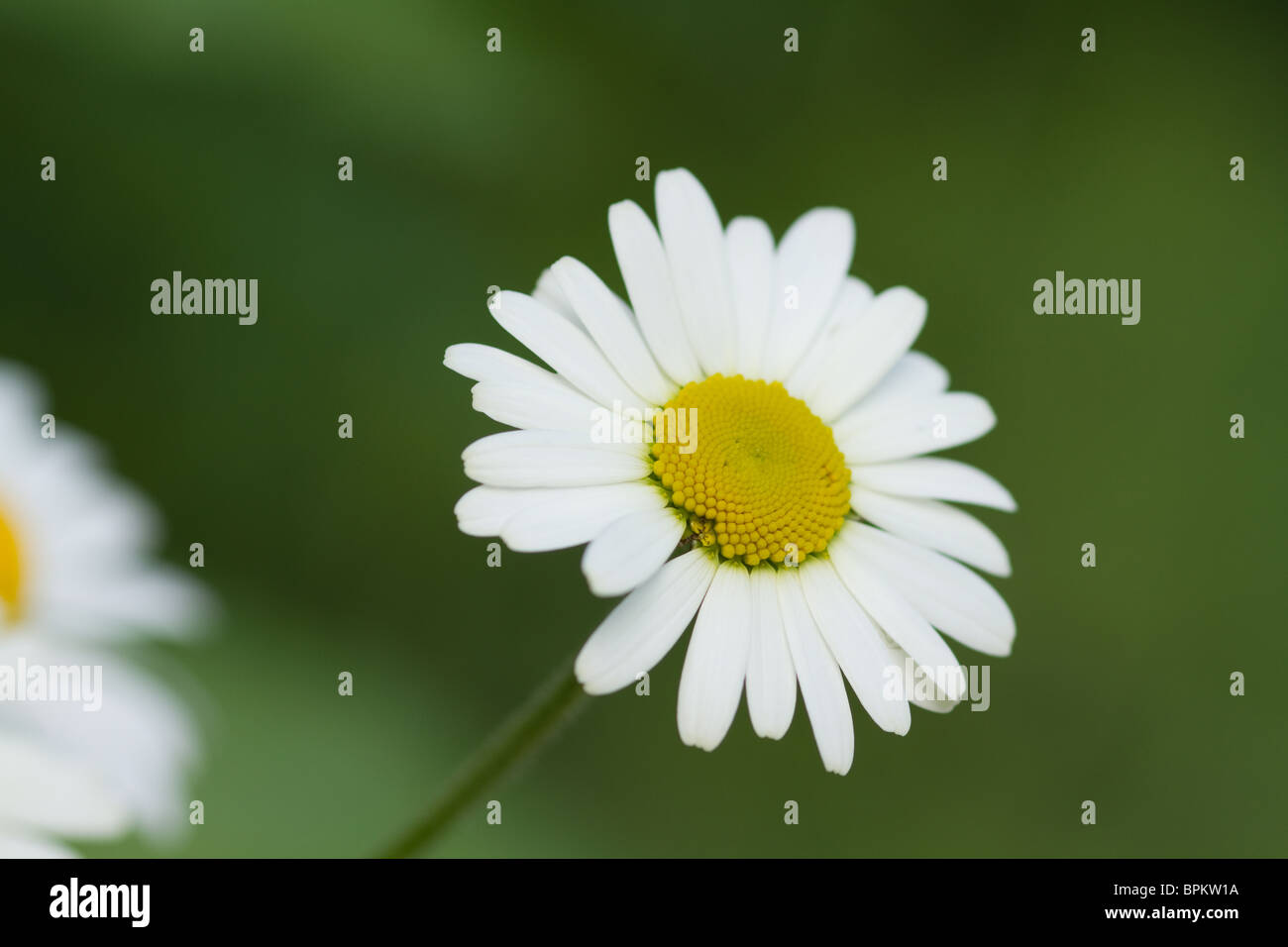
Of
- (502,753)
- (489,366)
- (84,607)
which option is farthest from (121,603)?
(489,366)

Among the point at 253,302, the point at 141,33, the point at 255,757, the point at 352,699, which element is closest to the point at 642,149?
the point at 253,302

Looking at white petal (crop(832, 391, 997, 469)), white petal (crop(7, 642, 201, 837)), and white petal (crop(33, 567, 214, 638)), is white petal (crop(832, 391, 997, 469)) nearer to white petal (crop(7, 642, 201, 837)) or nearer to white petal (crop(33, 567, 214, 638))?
white petal (crop(7, 642, 201, 837))

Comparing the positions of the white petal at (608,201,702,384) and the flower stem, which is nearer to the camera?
the flower stem
